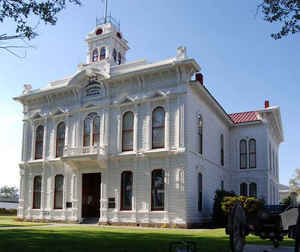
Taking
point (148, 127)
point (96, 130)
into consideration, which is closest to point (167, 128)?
point (148, 127)

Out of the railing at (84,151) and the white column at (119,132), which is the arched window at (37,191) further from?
the white column at (119,132)

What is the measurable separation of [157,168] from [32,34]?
14446 millimetres

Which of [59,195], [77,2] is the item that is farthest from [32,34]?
[59,195]

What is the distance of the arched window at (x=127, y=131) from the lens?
25.8m

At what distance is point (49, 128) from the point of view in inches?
1180

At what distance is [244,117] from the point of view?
36.3 metres

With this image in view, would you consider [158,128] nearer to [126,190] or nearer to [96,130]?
[126,190]

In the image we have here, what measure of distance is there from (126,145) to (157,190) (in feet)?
13.1

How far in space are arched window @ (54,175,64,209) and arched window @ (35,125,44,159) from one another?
9.89 ft

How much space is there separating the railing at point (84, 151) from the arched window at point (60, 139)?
184cm

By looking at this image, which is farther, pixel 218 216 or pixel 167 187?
pixel 218 216

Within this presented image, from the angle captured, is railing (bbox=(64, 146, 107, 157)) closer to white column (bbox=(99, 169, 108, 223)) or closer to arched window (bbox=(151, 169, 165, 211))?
white column (bbox=(99, 169, 108, 223))

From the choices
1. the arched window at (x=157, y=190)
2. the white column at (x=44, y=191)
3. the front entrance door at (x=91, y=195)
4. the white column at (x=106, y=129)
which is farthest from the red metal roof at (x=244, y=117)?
the white column at (x=44, y=191)

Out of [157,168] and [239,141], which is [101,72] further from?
[239,141]
